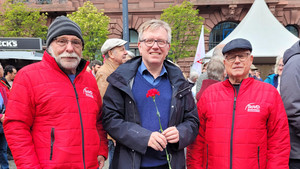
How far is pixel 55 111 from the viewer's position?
185 centimetres

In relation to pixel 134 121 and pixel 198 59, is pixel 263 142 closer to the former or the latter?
pixel 134 121

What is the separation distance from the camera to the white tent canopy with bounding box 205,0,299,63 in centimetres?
860

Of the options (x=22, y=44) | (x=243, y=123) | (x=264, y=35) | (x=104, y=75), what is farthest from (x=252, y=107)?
(x=264, y=35)

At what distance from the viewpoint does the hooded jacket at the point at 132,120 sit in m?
1.86

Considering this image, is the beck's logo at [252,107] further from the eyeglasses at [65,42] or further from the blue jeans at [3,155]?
the blue jeans at [3,155]

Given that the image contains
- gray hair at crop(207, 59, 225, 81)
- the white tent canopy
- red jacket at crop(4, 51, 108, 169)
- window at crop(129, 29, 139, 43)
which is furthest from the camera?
window at crop(129, 29, 139, 43)

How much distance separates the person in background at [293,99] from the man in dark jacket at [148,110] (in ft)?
2.73

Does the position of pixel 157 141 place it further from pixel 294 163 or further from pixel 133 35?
pixel 133 35

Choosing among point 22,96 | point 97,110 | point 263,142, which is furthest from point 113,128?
A: point 263,142

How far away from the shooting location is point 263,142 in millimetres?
2057

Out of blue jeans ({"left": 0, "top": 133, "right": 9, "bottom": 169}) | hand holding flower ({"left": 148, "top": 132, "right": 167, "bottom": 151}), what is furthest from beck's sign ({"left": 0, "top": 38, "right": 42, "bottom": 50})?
hand holding flower ({"left": 148, "top": 132, "right": 167, "bottom": 151})

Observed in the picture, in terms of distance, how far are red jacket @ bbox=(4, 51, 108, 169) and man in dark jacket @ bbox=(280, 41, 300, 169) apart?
1.66m

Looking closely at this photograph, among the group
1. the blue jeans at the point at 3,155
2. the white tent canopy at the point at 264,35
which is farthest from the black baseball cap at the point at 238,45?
the white tent canopy at the point at 264,35

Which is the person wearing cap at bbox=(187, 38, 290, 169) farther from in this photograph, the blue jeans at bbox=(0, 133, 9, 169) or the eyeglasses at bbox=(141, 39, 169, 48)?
the blue jeans at bbox=(0, 133, 9, 169)
